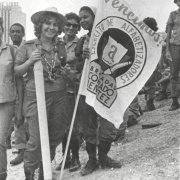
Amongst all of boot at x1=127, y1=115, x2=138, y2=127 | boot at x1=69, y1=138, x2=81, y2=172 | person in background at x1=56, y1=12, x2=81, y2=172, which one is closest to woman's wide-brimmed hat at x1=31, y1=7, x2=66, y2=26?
person in background at x1=56, y1=12, x2=81, y2=172

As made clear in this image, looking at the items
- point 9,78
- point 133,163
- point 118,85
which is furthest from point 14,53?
point 133,163

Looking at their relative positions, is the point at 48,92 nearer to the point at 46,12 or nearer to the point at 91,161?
the point at 46,12

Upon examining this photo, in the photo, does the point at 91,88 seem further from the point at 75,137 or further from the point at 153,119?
the point at 153,119

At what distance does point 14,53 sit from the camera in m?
4.61

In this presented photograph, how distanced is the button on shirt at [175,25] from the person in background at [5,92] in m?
3.56

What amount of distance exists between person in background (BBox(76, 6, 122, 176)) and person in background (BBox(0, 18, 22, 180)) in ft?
2.74

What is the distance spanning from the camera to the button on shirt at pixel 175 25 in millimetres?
7195

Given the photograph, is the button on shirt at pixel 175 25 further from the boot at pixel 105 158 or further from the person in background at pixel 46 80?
the person in background at pixel 46 80

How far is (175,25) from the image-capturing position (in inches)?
288

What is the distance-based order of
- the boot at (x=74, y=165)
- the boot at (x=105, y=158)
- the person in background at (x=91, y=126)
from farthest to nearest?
the boot at (x=74, y=165) → the boot at (x=105, y=158) → the person in background at (x=91, y=126)

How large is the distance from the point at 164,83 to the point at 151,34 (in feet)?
16.8

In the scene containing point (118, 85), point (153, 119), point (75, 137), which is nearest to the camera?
point (118, 85)

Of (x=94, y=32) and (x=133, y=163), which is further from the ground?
(x=94, y=32)

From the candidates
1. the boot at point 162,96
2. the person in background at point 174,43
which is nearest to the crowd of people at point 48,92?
the person in background at point 174,43
